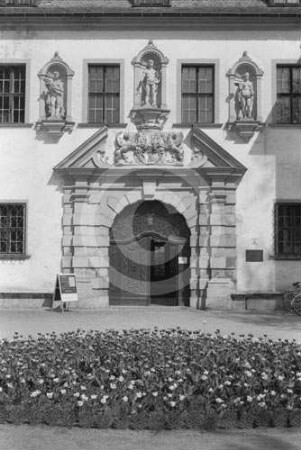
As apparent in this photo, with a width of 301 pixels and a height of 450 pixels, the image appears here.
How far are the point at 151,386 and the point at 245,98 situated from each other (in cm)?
1524

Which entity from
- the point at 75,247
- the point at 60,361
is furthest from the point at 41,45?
the point at 60,361

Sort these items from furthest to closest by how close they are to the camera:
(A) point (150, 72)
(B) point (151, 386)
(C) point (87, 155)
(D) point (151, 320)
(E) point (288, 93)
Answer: (E) point (288, 93)
(A) point (150, 72)
(C) point (87, 155)
(D) point (151, 320)
(B) point (151, 386)

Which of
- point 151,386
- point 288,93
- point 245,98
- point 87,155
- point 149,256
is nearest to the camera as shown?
point 151,386

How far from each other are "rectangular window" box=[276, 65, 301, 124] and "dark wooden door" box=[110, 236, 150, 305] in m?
6.00

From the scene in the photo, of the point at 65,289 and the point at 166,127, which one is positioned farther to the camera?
the point at 166,127

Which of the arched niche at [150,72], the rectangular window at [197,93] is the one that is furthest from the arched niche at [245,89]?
the arched niche at [150,72]

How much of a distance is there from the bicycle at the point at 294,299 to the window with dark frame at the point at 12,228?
A: 27.4ft

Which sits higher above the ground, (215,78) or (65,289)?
(215,78)

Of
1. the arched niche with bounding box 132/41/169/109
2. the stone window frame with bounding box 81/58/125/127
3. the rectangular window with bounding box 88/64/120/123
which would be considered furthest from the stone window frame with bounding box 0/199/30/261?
the arched niche with bounding box 132/41/169/109

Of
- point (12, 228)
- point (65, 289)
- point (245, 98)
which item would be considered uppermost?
point (245, 98)

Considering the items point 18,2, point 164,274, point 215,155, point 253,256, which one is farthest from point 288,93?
point 18,2

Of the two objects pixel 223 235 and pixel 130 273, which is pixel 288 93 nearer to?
pixel 223 235

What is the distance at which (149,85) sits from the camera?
2170cm

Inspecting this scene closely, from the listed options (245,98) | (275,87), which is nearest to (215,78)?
(245,98)
